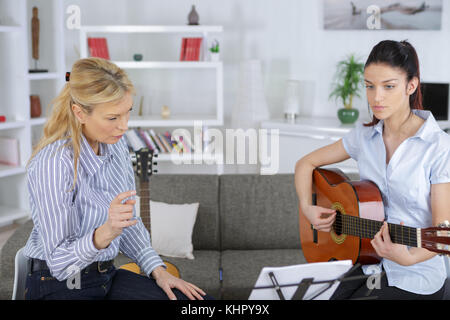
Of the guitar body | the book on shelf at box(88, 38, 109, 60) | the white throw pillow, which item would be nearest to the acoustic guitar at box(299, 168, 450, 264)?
the guitar body

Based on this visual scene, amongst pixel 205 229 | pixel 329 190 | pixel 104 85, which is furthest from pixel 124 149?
pixel 205 229

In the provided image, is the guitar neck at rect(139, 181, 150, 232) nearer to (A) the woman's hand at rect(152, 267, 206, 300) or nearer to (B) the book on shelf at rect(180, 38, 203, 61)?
(A) the woman's hand at rect(152, 267, 206, 300)

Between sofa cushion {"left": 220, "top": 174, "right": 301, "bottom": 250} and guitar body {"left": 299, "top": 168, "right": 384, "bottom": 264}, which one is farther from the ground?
guitar body {"left": 299, "top": 168, "right": 384, "bottom": 264}

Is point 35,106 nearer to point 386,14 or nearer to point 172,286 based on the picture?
point 386,14

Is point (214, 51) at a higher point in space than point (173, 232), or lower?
higher

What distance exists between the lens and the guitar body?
1.73 metres

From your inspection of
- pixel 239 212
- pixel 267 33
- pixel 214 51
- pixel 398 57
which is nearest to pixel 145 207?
pixel 239 212

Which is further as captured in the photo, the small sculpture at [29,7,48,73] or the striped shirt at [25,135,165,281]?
the small sculpture at [29,7,48,73]

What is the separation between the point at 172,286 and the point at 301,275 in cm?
47

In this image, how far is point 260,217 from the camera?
282 centimetres

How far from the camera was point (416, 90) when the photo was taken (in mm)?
1667

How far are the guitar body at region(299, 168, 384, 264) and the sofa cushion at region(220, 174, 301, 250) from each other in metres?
0.56

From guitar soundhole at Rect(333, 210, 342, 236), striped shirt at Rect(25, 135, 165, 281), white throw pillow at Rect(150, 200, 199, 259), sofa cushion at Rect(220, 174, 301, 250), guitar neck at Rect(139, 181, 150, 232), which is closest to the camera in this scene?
striped shirt at Rect(25, 135, 165, 281)
